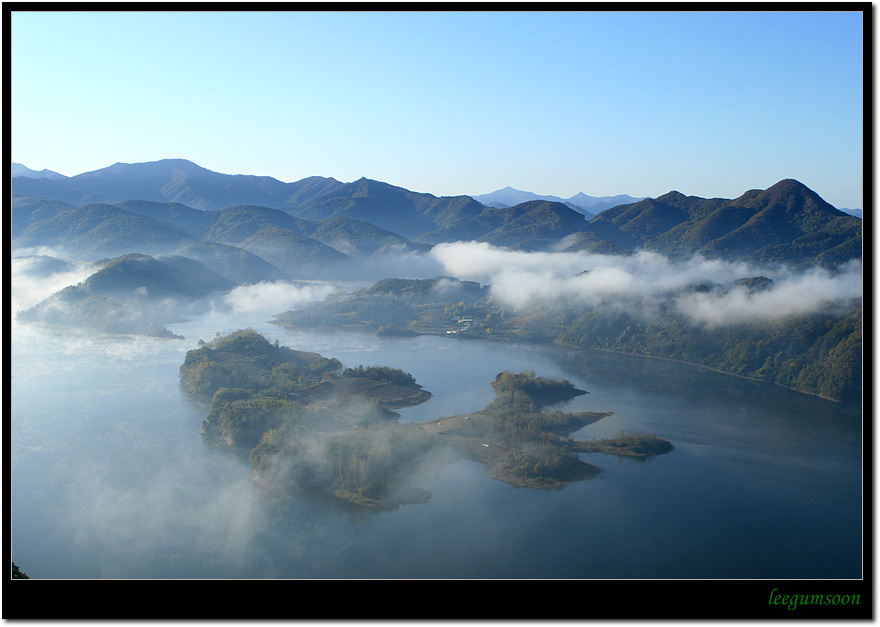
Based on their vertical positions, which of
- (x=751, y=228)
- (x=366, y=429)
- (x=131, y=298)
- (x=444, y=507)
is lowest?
(x=444, y=507)

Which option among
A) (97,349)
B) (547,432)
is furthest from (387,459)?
(97,349)

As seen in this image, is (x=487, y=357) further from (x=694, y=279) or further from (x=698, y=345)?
(x=694, y=279)

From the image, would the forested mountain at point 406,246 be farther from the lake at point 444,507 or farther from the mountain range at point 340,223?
the lake at point 444,507

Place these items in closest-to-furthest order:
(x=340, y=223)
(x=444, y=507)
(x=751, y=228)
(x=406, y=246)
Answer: (x=444, y=507)
(x=751, y=228)
(x=406, y=246)
(x=340, y=223)

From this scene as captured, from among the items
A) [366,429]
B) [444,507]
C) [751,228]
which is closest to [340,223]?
[751,228]

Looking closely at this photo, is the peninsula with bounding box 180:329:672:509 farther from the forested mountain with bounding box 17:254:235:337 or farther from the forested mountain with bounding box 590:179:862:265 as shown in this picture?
the forested mountain with bounding box 590:179:862:265

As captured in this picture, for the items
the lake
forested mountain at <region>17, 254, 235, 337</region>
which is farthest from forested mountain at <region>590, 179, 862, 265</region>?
forested mountain at <region>17, 254, 235, 337</region>

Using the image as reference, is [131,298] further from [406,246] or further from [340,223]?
[340,223]
